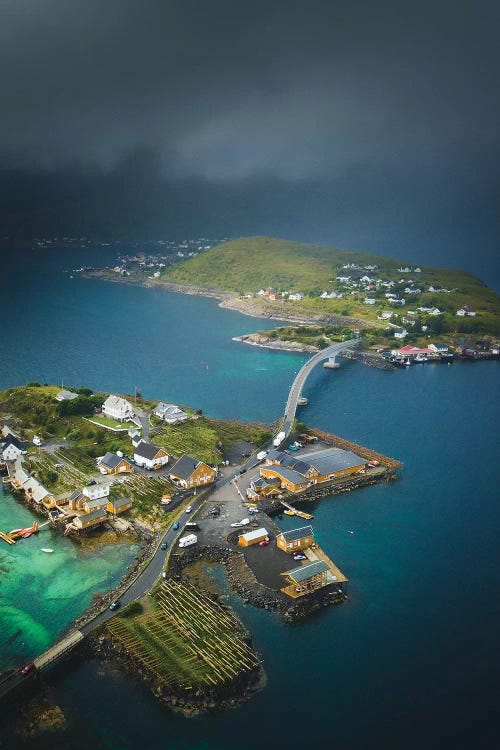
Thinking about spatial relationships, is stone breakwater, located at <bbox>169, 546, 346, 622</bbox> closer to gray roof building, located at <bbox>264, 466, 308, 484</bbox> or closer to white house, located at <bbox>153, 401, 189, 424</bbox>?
gray roof building, located at <bbox>264, 466, 308, 484</bbox>

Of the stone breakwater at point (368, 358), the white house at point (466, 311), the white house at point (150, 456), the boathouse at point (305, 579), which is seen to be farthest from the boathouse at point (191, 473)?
the white house at point (466, 311)

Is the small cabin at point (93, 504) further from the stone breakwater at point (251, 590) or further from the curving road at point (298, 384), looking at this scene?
the curving road at point (298, 384)

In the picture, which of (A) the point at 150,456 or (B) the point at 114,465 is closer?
(B) the point at 114,465

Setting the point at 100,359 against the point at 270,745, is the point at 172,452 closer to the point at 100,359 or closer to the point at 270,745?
the point at 270,745

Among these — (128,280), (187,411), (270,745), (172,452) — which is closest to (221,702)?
(270,745)

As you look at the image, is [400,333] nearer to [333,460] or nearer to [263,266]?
[333,460]

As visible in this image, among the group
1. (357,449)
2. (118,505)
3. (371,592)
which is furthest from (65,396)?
(371,592)

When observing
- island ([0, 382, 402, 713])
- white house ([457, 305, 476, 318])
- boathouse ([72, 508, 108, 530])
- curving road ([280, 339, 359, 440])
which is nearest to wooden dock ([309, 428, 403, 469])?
island ([0, 382, 402, 713])
